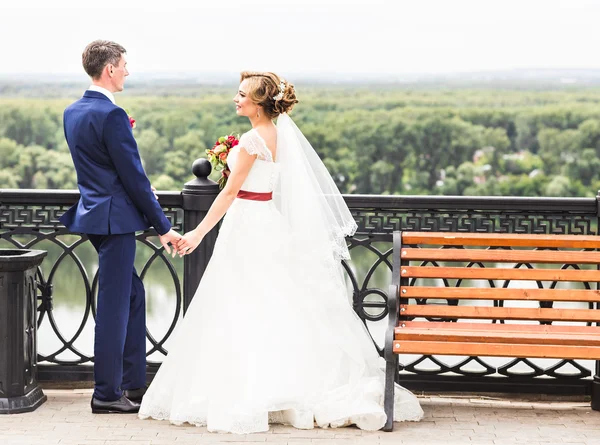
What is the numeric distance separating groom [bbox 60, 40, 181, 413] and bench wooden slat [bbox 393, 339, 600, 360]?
1.23 meters

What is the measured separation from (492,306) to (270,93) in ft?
4.81

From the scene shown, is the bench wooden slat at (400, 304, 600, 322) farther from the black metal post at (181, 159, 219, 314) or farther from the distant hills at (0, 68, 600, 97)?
the distant hills at (0, 68, 600, 97)

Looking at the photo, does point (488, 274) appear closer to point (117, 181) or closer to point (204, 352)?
point (204, 352)

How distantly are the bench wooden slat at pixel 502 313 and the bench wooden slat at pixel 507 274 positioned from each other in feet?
0.48

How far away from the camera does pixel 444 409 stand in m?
4.35

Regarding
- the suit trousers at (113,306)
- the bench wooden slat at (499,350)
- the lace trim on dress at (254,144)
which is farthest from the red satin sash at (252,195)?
the bench wooden slat at (499,350)

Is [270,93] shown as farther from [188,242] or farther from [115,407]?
[115,407]

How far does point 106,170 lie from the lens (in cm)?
398

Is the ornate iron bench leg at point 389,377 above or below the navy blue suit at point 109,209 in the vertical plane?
below

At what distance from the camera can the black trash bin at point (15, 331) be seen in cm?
415

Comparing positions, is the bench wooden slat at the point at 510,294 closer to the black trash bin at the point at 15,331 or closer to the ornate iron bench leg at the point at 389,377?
the ornate iron bench leg at the point at 389,377

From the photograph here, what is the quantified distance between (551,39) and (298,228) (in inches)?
1653

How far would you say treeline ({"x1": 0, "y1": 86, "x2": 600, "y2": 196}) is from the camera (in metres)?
34.9

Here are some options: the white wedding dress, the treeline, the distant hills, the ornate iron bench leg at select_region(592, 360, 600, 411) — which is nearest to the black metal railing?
the ornate iron bench leg at select_region(592, 360, 600, 411)
